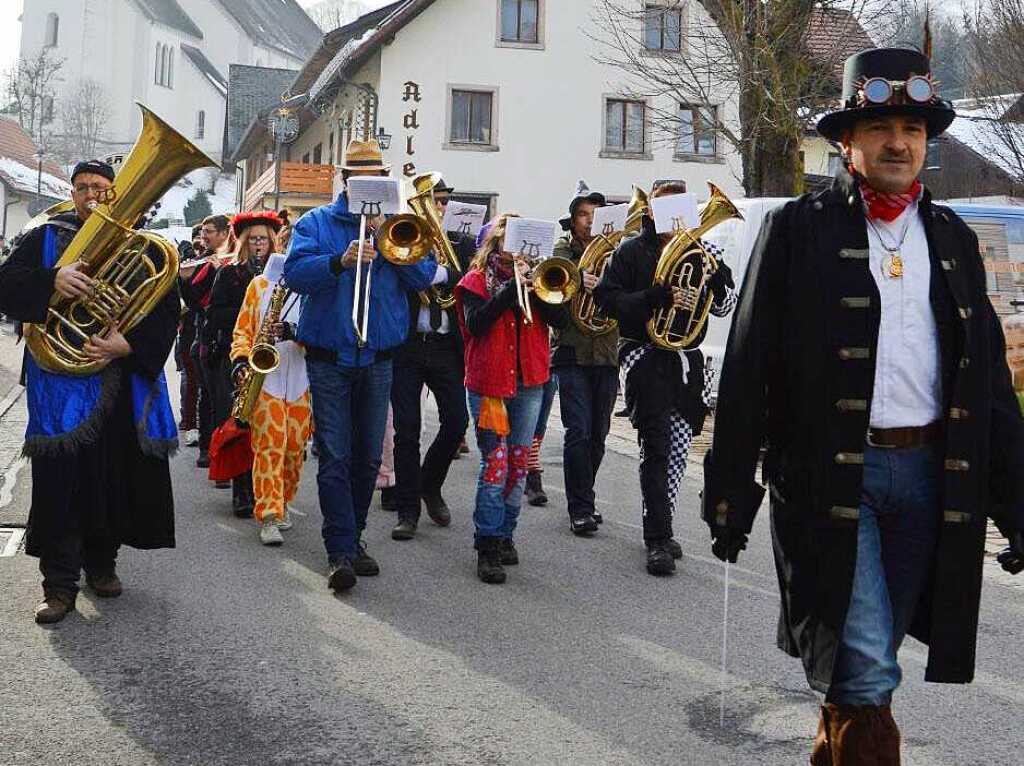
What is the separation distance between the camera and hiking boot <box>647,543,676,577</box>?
7.36 m

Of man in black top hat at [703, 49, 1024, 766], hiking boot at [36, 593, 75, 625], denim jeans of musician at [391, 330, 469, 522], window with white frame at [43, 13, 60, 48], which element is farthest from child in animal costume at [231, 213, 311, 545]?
window with white frame at [43, 13, 60, 48]

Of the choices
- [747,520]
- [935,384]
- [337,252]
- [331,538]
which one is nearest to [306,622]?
[331,538]

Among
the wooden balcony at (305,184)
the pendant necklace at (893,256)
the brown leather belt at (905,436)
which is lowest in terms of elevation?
the brown leather belt at (905,436)

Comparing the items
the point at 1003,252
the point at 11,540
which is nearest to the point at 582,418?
the point at 11,540

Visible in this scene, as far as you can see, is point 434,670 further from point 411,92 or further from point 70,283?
point 411,92

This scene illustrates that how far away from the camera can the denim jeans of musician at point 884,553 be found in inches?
138

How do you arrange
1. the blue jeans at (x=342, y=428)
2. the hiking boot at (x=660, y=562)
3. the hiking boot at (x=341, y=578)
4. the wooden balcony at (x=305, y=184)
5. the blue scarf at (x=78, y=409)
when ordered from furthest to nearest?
the wooden balcony at (x=305, y=184) < the hiking boot at (x=660, y=562) < the blue jeans at (x=342, y=428) < the hiking boot at (x=341, y=578) < the blue scarf at (x=78, y=409)

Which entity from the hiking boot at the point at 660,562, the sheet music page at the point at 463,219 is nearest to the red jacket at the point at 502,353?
the hiking boot at the point at 660,562

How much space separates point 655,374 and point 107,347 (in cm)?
283

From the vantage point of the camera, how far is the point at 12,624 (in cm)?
596

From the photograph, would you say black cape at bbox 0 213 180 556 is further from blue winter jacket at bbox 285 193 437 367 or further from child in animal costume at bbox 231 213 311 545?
child in animal costume at bbox 231 213 311 545

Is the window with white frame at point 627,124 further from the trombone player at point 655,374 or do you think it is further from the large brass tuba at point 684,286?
the large brass tuba at point 684,286

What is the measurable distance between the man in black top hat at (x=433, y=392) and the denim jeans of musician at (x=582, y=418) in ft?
2.04

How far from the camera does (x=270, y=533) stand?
26.3 ft
